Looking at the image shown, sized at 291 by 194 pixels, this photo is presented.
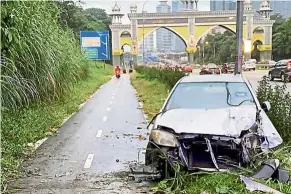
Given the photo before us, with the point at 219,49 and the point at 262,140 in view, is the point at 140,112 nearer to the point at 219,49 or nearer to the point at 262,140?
the point at 262,140

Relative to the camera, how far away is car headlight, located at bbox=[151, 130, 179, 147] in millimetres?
6627

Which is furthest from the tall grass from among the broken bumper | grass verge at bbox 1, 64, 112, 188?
the broken bumper

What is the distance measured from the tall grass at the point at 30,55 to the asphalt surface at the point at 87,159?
4.18 ft

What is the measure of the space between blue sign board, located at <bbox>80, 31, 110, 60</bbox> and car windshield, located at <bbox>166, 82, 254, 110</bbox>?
44387 millimetres

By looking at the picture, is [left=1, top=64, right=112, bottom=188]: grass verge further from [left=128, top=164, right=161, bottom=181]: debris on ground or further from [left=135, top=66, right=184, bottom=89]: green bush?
[left=135, top=66, right=184, bottom=89]: green bush

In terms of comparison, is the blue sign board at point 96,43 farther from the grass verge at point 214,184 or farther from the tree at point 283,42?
the grass verge at point 214,184

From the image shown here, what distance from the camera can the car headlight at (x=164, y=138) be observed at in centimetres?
663

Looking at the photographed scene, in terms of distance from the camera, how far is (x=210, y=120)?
6.91m

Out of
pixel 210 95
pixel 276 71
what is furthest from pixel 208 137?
pixel 276 71

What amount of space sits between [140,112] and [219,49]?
84019 millimetres

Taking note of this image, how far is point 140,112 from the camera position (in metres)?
17.5

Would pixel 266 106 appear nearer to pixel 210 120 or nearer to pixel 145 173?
pixel 210 120

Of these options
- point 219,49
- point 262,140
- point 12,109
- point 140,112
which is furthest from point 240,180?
point 219,49

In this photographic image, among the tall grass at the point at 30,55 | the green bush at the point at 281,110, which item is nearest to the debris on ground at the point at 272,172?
the green bush at the point at 281,110
